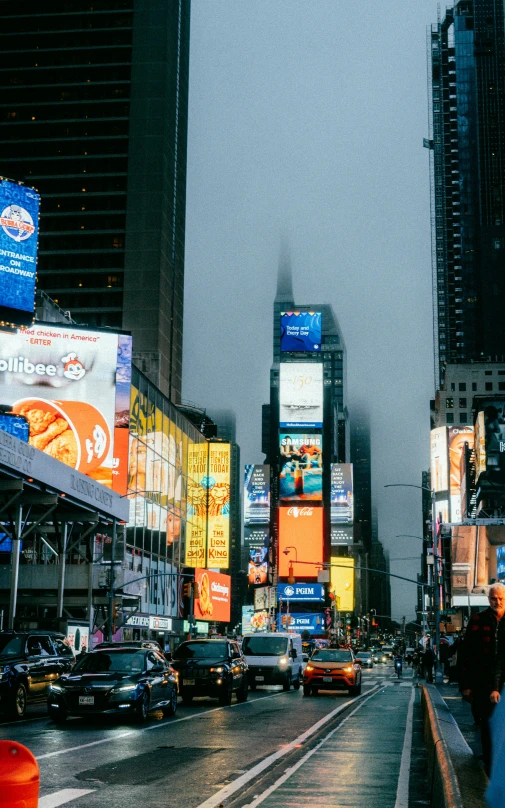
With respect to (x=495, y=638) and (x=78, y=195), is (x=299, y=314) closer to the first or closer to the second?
(x=78, y=195)

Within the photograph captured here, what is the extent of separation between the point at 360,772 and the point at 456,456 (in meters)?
126

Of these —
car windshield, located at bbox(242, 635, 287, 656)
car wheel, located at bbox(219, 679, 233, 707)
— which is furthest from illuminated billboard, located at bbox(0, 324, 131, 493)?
car wheel, located at bbox(219, 679, 233, 707)

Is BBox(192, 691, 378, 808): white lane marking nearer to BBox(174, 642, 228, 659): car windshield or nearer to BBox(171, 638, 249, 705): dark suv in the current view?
BBox(171, 638, 249, 705): dark suv

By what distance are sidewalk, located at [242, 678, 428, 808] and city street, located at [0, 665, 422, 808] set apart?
0.02 metres

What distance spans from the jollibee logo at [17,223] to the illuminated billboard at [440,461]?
100792mm

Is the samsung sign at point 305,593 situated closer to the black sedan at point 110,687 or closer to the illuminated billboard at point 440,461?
the illuminated billboard at point 440,461

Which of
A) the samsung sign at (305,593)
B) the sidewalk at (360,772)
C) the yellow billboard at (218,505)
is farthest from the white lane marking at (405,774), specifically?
the samsung sign at (305,593)

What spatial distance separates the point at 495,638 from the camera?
969cm

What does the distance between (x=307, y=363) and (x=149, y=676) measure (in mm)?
108955

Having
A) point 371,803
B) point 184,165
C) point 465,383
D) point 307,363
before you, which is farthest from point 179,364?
point 371,803

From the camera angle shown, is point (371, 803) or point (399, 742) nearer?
point (371, 803)

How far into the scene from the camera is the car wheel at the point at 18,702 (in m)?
20.7

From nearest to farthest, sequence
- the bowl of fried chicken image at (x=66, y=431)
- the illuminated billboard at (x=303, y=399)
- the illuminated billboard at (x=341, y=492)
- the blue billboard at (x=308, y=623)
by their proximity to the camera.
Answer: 1. the bowl of fried chicken image at (x=66, y=431)
2. the blue billboard at (x=308, y=623)
3. the illuminated billboard at (x=303, y=399)
4. the illuminated billboard at (x=341, y=492)

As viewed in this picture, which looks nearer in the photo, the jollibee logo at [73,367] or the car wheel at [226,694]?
the car wheel at [226,694]
